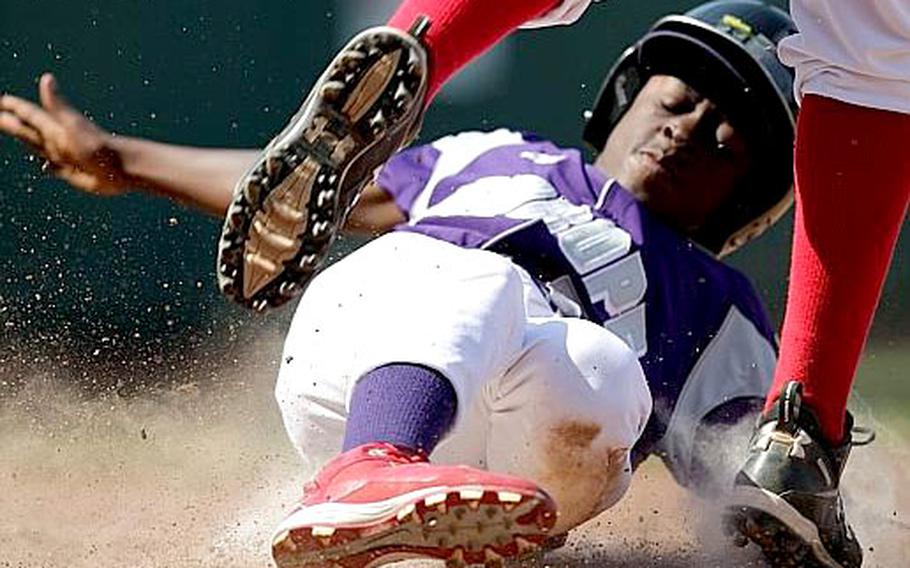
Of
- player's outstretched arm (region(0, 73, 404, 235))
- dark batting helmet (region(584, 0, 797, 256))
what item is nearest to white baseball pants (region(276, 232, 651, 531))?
player's outstretched arm (region(0, 73, 404, 235))

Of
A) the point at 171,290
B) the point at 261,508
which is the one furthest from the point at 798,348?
the point at 171,290

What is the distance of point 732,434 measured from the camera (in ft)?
9.48

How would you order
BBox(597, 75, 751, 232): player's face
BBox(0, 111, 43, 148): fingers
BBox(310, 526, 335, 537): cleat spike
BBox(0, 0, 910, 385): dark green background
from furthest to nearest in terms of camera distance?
BBox(0, 0, 910, 385): dark green background
BBox(597, 75, 751, 232): player's face
BBox(0, 111, 43, 148): fingers
BBox(310, 526, 335, 537): cleat spike

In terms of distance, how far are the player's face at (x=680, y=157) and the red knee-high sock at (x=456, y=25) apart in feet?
2.80

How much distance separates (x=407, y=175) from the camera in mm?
3102

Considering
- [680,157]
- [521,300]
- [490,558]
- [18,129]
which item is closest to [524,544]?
[490,558]

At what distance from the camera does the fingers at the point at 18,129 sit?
3033 millimetres

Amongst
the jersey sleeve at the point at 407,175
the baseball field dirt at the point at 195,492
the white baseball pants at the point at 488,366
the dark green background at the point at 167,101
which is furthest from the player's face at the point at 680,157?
the dark green background at the point at 167,101

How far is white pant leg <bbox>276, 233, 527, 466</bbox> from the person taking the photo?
92.2 inches

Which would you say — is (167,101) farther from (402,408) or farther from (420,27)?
(402,408)

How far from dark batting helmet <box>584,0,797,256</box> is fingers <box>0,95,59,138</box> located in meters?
1.00

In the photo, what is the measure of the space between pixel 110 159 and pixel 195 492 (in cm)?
57

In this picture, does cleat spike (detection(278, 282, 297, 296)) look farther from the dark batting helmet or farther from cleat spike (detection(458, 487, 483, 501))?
the dark batting helmet

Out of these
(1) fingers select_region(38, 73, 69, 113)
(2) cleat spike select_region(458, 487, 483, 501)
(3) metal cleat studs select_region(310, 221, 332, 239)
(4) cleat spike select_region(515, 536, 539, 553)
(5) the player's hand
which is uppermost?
(3) metal cleat studs select_region(310, 221, 332, 239)
